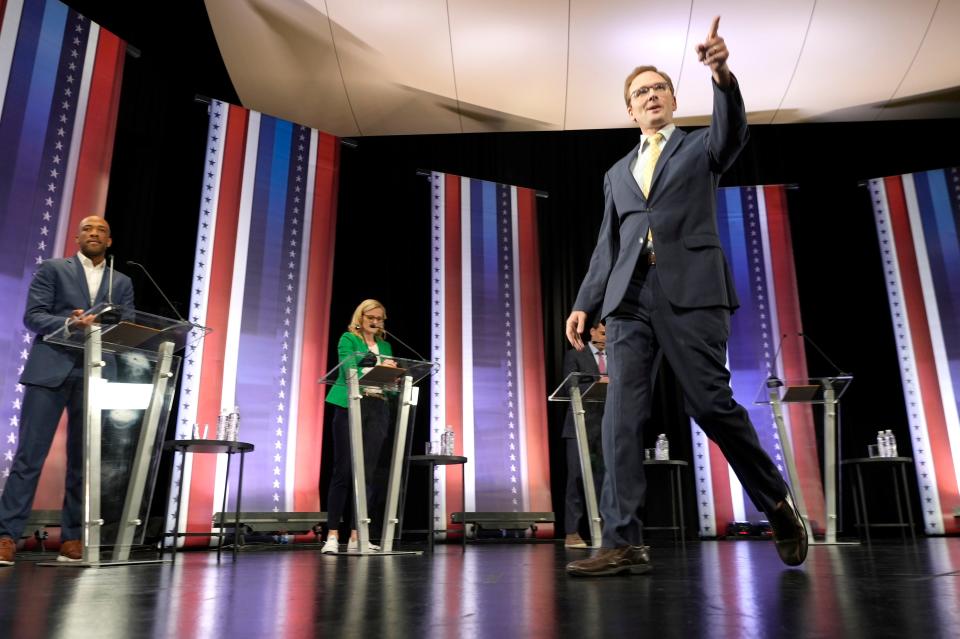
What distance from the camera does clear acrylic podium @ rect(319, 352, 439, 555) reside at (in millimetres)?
3018

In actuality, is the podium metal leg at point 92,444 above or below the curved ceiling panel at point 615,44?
below

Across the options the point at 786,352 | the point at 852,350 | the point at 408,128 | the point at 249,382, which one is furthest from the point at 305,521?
the point at 852,350

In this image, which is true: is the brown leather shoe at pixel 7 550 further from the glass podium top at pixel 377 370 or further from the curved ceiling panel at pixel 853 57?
the curved ceiling panel at pixel 853 57

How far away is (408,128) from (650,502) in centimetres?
353

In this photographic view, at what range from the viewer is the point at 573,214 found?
6402 mm

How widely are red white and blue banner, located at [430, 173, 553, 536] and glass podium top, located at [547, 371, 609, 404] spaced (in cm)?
144

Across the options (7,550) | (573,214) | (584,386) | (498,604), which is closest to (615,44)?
(573,214)

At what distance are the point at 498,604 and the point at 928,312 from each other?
572cm

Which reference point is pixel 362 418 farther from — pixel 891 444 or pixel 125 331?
pixel 891 444

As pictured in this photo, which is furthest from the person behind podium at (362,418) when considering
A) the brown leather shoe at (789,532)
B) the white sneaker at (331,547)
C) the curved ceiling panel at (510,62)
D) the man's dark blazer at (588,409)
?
the curved ceiling panel at (510,62)

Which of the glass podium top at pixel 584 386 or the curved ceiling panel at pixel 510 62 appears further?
the curved ceiling panel at pixel 510 62

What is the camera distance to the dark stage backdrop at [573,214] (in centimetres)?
547

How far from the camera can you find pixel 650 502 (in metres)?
5.79

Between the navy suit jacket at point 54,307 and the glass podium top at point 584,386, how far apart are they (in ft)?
7.05
